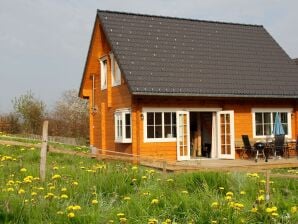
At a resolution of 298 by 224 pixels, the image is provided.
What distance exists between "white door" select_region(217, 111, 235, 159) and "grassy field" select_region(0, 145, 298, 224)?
10.4 meters

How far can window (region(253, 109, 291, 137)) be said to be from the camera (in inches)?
756

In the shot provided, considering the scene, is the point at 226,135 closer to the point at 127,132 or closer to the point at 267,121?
the point at 267,121

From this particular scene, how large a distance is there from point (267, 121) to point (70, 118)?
21241 millimetres

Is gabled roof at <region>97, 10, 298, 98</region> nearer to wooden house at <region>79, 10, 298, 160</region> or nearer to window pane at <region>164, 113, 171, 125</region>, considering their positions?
wooden house at <region>79, 10, 298, 160</region>

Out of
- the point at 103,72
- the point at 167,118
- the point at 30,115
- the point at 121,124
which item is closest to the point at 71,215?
the point at 167,118

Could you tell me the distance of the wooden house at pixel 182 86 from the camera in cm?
1711

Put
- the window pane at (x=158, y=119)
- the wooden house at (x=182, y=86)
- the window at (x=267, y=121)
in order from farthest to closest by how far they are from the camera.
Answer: the window at (x=267, y=121)
the window pane at (x=158, y=119)
the wooden house at (x=182, y=86)

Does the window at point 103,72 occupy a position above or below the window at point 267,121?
above

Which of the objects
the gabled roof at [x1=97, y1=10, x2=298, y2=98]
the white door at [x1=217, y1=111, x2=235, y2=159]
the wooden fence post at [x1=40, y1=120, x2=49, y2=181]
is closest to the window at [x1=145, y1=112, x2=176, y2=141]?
the gabled roof at [x1=97, y1=10, x2=298, y2=98]

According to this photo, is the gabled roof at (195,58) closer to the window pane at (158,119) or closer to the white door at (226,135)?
the white door at (226,135)

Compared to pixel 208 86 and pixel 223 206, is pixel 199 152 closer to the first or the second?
pixel 208 86

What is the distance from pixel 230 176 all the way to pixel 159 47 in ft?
40.0

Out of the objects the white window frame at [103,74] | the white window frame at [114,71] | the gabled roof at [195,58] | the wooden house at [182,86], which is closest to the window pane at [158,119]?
the wooden house at [182,86]

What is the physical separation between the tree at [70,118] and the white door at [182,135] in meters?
15.1
